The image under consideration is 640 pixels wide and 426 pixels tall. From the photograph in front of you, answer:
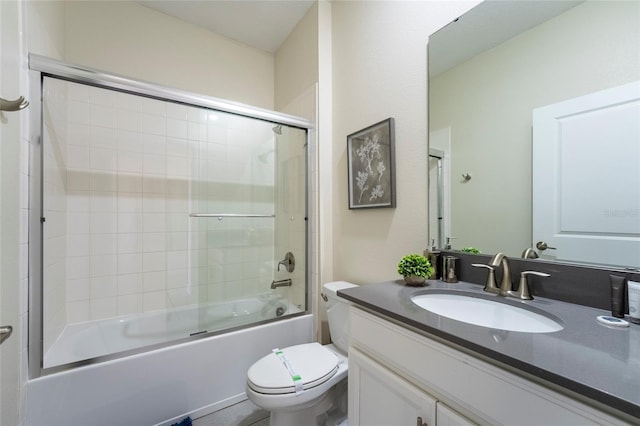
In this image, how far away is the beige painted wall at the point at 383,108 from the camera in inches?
49.7

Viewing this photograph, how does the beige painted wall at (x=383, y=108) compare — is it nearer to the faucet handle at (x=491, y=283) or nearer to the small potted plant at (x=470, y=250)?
the small potted plant at (x=470, y=250)

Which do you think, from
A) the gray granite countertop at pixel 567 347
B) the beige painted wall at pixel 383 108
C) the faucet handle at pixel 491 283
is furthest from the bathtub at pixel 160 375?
the faucet handle at pixel 491 283

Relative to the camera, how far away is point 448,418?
24.5 inches

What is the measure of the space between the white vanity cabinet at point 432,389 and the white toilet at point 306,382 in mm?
246

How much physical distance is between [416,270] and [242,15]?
2.21 m

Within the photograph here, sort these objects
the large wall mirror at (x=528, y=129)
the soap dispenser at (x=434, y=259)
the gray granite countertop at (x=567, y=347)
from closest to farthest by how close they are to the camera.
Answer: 1. the gray granite countertop at (x=567, y=347)
2. the large wall mirror at (x=528, y=129)
3. the soap dispenser at (x=434, y=259)

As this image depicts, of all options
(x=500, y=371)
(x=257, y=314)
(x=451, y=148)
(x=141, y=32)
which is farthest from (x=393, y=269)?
(x=141, y=32)

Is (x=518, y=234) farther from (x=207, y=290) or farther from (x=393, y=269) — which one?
(x=207, y=290)

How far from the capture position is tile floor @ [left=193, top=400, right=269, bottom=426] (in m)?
1.41

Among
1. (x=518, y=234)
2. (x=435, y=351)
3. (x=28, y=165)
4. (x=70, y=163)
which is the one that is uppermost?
(x=70, y=163)

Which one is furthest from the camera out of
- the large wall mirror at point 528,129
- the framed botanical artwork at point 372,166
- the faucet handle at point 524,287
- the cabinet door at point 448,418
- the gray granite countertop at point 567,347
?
the framed botanical artwork at point 372,166

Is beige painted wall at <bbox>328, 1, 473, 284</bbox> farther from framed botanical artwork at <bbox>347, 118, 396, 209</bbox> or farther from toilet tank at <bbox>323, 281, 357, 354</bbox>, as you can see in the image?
toilet tank at <bbox>323, 281, 357, 354</bbox>

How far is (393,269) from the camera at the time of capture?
1408 mm

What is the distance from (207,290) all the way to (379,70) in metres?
1.88
